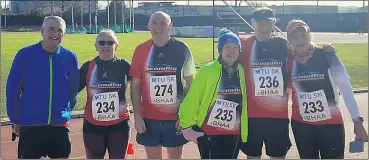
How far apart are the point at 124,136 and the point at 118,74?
669 millimetres

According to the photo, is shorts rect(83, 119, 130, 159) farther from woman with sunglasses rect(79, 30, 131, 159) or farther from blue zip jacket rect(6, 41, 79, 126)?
blue zip jacket rect(6, 41, 79, 126)

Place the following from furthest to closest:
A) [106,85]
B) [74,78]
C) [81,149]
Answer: [81,149]
[106,85]
[74,78]

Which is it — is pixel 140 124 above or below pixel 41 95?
below

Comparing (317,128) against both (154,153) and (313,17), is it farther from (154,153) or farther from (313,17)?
(313,17)

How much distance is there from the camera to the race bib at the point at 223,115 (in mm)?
4598

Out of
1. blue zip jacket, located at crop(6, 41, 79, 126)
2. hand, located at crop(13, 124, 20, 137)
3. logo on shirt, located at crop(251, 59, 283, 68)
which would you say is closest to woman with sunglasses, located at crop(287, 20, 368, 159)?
logo on shirt, located at crop(251, 59, 283, 68)

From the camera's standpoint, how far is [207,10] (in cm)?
5694

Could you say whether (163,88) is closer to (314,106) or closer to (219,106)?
(219,106)

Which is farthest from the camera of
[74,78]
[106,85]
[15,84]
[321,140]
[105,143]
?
[105,143]

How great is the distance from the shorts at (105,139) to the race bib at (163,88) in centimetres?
47

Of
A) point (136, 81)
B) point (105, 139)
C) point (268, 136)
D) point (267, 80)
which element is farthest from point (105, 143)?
point (267, 80)

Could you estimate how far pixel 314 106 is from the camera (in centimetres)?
464

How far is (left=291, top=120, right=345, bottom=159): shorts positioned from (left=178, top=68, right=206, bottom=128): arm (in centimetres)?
106

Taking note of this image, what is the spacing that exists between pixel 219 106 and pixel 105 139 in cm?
132
